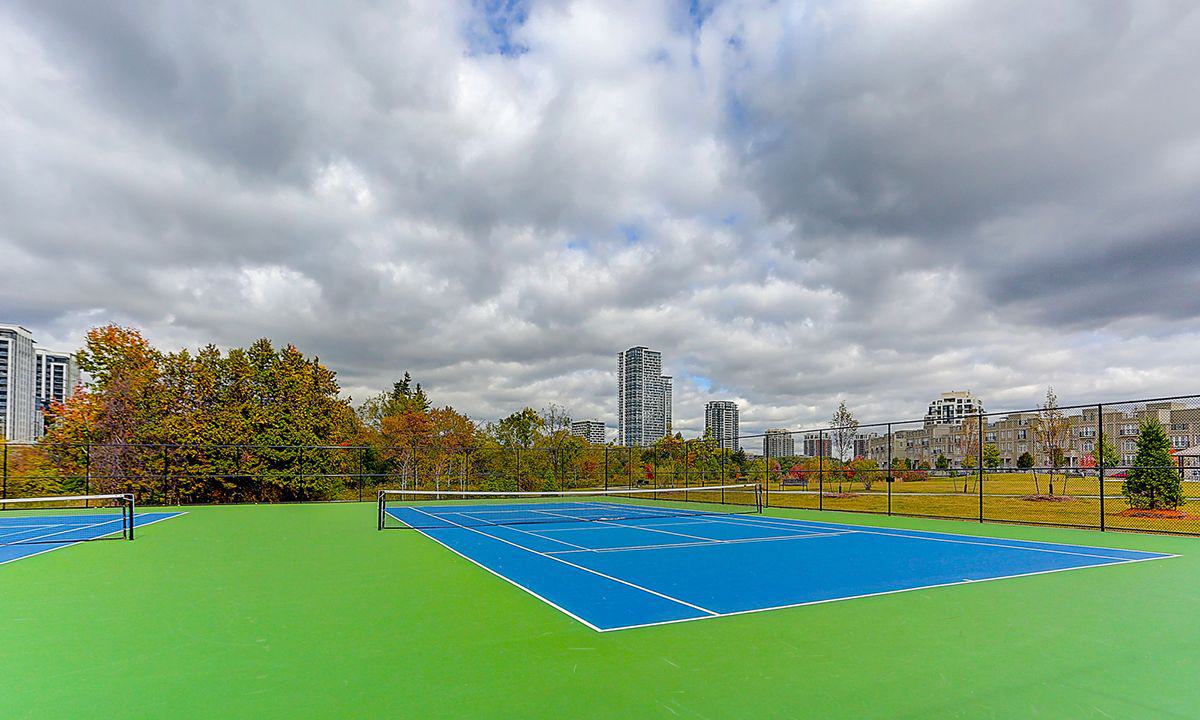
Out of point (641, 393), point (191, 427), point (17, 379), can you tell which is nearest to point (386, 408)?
point (191, 427)

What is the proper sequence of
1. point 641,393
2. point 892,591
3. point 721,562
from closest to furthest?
point 892,591, point 721,562, point 641,393

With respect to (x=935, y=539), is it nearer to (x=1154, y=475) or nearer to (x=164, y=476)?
(x=1154, y=475)

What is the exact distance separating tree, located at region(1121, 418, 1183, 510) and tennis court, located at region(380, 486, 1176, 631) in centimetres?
719

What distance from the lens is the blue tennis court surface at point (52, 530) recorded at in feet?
33.2

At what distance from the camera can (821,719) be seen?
333 centimetres

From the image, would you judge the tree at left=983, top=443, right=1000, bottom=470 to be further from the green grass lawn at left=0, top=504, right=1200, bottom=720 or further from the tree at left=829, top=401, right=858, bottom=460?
the green grass lawn at left=0, top=504, right=1200, bottom=720

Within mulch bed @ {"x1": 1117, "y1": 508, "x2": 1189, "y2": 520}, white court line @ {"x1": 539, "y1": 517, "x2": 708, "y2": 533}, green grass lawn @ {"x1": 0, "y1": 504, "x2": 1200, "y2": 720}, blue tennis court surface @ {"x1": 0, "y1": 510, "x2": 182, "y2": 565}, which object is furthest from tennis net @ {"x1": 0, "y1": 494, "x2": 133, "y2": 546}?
mulch bed @ {"x1": 1117, "y1": 508, "x2": 1189, "y2": 520}

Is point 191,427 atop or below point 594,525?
atop

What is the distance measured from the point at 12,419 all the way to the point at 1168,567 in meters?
130

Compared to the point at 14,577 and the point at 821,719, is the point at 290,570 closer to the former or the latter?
the point at 14,577

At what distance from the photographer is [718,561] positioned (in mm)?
8609

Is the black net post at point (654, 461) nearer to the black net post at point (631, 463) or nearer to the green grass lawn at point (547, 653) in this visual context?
the black net post at point (631, 463)

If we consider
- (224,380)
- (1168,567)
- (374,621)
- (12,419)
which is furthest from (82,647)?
(12,419)

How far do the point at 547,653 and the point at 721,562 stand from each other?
456 centimetres
